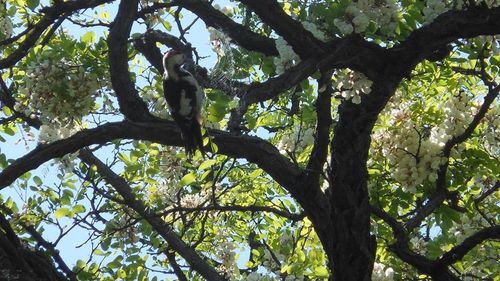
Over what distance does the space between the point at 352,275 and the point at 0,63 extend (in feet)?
7.94

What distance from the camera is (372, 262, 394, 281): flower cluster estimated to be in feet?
15.3

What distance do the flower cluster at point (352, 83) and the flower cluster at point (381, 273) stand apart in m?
1.37

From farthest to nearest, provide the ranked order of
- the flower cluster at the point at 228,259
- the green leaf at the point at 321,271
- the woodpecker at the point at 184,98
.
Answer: the flower cluster at the point at 228,259 → the green leaf at the point at 321,271 → the woodpecker at the point at 184,98

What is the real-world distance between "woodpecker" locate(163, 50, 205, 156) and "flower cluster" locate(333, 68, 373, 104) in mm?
901

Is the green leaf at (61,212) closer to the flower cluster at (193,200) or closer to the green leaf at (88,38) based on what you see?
the flower cluster at (193,200)

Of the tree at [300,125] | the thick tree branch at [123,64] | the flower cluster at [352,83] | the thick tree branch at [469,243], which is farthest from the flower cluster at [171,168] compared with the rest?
the thick tree branch at [469,243]

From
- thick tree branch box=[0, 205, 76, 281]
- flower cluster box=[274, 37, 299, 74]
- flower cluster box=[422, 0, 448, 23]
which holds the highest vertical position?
flower cluster box=[422, 0, 448, 23]

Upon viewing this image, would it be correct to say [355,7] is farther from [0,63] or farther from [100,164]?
[100,164]

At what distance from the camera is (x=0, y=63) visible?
3.97 m

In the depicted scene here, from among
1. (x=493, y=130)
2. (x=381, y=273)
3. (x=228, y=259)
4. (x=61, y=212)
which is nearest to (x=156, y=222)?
(x=61, y=212)

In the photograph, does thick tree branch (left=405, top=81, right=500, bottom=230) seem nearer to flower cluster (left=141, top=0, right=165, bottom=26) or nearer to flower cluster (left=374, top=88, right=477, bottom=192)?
flower cluster (left=374, top=88, right=477, bottom=192)

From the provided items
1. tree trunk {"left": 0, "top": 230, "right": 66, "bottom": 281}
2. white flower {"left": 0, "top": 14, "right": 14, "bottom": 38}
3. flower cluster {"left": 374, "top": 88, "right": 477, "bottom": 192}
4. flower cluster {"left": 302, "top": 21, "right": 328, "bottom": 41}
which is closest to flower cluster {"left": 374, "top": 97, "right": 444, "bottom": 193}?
flower cluster {"left": 374, "top": 88, "right": 477, "bottom": 192}

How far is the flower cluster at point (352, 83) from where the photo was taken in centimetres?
388

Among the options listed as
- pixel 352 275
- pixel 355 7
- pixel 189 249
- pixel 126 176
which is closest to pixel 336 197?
pixel 352 275
